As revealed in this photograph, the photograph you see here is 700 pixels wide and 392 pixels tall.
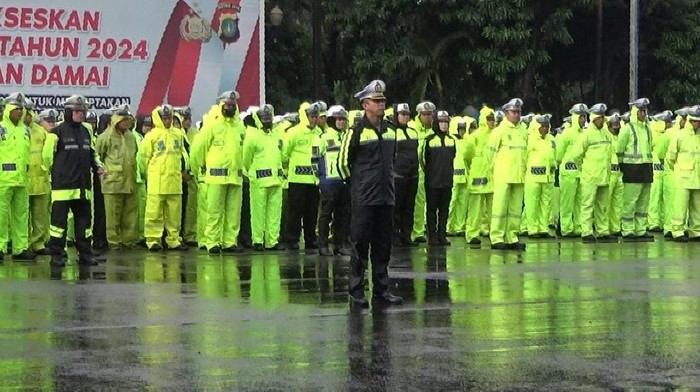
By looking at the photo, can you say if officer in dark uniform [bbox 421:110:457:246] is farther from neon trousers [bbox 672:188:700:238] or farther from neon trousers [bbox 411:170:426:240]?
neon trousers [bbox 672:188:700:238]

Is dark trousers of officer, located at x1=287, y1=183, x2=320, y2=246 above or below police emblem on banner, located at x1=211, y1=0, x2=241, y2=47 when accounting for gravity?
below

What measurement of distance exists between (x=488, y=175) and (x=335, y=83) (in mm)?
16511

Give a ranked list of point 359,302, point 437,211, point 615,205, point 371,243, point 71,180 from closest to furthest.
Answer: point 359,302 < point 371,243 < point 71,180 < point 437,211 < point 615,205

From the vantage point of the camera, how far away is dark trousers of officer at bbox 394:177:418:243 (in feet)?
76.3

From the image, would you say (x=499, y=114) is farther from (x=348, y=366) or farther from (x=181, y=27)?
(x=348, y=366)

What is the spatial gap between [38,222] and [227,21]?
10.4 metres

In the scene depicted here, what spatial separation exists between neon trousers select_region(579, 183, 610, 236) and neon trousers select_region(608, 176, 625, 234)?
24 centimetres

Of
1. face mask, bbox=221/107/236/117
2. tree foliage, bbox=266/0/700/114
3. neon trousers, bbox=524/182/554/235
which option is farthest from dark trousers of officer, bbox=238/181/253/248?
tree foliage, bbox=266/0/700/114

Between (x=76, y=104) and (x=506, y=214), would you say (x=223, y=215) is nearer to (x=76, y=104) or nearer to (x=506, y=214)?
(x=76, y=104)

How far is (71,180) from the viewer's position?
19766 millimetres

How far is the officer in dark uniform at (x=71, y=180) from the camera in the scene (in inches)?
779

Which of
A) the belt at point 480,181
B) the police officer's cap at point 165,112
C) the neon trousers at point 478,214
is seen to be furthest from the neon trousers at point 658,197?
the police officer's cap at point 165,112

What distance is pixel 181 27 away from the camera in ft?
102

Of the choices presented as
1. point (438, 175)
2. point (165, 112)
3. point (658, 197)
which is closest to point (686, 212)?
point (658, 197)
